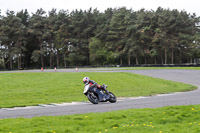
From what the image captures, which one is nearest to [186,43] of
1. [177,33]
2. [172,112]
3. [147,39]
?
[177,33]

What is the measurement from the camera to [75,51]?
85.6 metres

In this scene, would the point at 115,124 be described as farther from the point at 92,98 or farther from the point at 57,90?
the point at 57,90

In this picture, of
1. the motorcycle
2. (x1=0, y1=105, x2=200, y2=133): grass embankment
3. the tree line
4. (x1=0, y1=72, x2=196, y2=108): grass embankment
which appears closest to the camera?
(x1=0, y1=105, x2=200, y2=133): grass embankment

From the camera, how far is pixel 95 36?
278 feet

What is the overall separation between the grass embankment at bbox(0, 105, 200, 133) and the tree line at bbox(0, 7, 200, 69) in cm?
7123

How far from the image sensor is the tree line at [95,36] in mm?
80875

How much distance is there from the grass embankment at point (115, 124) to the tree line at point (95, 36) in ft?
234

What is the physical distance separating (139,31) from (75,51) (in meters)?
20.0

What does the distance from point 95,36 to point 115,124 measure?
77487mm

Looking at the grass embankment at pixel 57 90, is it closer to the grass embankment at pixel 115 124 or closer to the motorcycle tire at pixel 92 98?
the motorcycle tire at pixel 92 98

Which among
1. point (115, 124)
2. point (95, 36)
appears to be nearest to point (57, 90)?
point (115, 124)

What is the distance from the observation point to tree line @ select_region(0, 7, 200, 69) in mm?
80875

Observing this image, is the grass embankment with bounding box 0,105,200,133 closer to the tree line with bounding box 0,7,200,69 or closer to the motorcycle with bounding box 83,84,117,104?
A: the motorcycle with bounding box 83,84,117,104

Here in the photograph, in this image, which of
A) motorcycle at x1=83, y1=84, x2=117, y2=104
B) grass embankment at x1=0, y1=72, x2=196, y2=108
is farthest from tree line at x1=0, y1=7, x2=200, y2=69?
motorcycle at x1=83, y1=84, x2=117, y2=104
